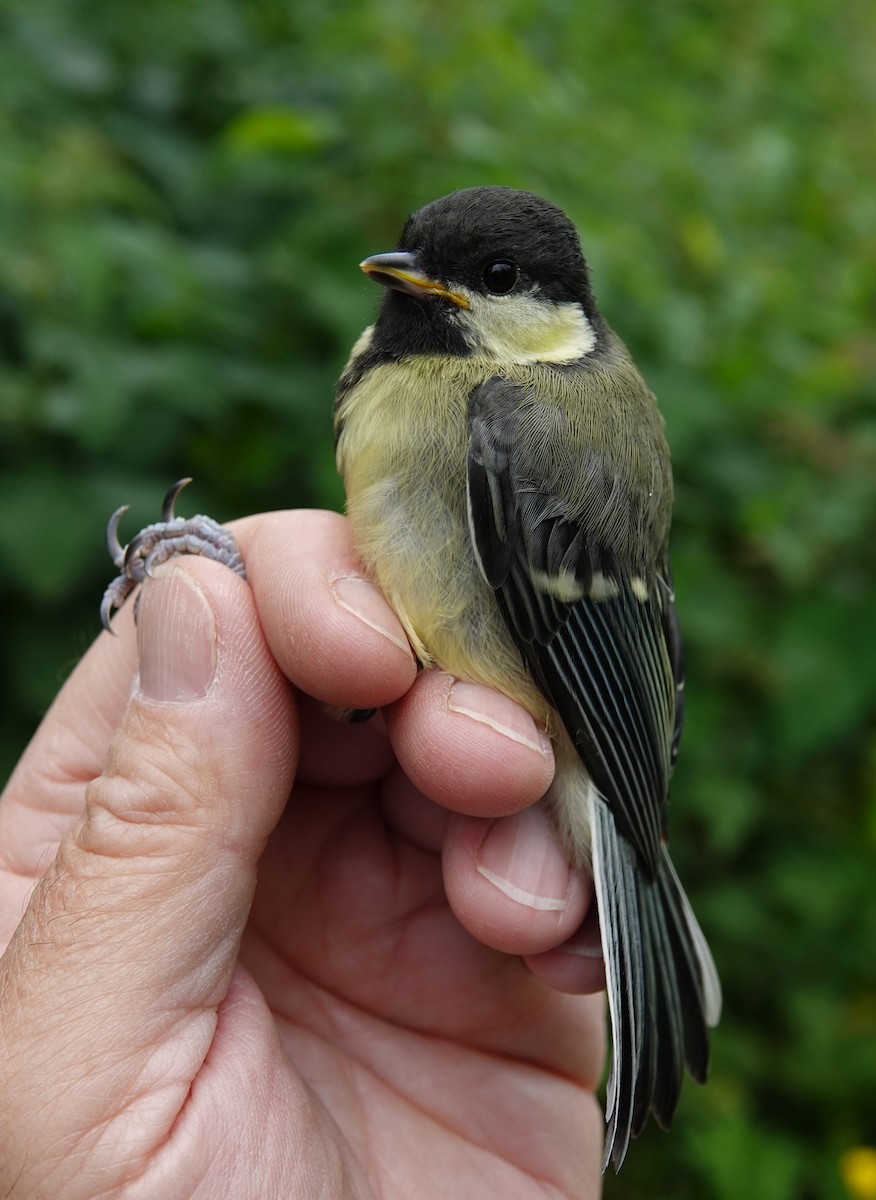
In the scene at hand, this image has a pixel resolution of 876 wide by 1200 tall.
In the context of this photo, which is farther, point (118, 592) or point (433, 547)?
point (118, 592)

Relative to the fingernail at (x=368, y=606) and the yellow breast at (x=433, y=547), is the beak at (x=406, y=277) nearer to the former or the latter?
the yellow breast at (x=433, y=547)

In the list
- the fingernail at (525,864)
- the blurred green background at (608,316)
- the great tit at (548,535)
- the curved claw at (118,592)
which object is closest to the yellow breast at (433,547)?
the great tit at (548,535)

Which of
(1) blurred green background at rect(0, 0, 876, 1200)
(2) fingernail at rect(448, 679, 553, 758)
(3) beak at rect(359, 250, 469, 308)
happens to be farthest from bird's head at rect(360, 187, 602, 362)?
(2) fingernail at rect(448, 679, 553, 758)

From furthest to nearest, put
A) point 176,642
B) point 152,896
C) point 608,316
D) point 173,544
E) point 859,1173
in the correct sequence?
point 608,316
point 859,1173
point 173,544
point 176,642
point 152,896

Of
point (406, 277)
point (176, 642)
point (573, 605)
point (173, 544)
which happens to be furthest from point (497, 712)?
point (406, 277)

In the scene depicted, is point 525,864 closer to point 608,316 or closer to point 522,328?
point 522,328

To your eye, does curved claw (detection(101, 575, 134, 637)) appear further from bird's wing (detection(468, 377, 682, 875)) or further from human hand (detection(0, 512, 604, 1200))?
bird's wing (detection(468, 377, 682, 875))

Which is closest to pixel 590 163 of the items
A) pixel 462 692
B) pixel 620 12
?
pixel 462 692
